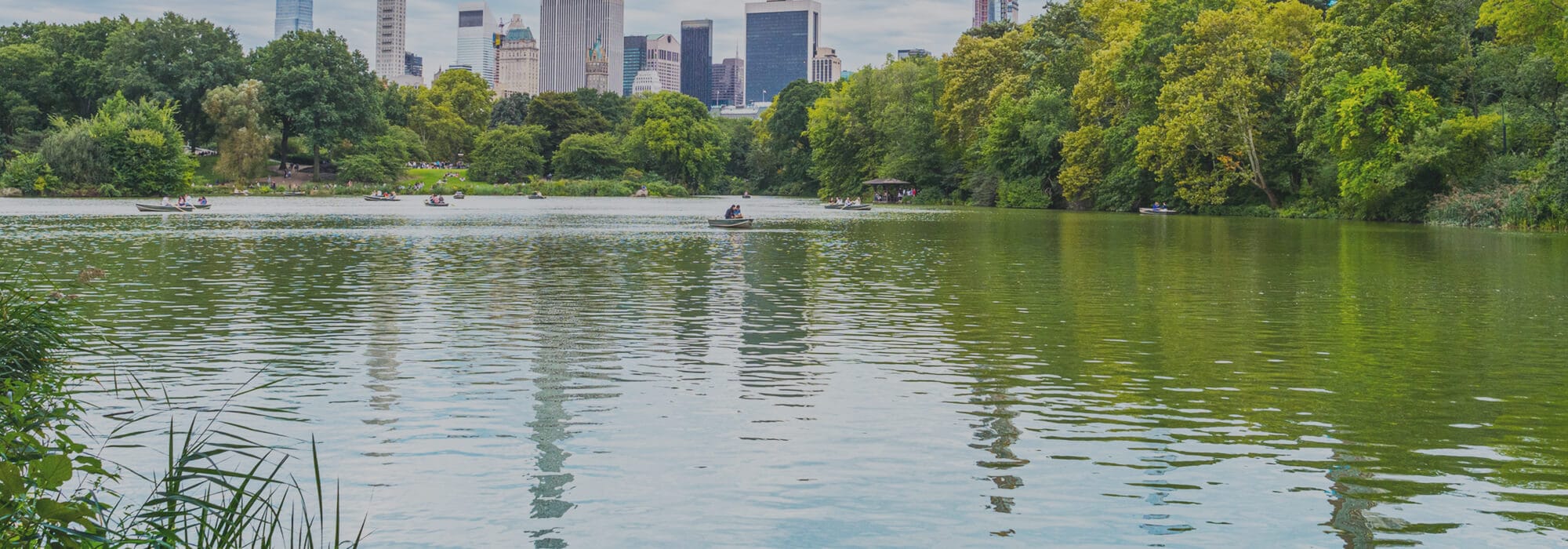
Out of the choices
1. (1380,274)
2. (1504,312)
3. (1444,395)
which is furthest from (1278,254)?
(1444,395)

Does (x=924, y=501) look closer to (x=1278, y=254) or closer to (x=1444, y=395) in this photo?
(x=1444, y=395)

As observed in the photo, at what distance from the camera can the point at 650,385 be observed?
11.4 meters

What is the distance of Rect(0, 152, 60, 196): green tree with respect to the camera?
79.0 m

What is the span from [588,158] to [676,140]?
8.59 m

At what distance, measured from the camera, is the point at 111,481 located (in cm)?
773

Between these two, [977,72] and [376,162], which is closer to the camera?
[977,72]

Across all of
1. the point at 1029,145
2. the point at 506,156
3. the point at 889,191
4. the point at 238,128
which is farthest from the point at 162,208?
the point at 506,156

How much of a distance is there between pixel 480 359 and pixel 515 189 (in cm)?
10158

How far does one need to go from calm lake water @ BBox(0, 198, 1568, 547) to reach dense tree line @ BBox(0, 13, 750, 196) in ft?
208

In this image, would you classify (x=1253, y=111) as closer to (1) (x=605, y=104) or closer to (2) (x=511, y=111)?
(2) (x=511, y=111)

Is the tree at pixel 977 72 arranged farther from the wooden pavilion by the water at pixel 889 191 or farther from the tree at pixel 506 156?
the tree at pixel 506 156

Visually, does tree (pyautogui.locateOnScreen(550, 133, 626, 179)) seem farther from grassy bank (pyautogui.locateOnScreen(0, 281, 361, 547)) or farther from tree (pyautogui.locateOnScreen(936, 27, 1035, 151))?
grassy bank (pyautogui.locateOnScreen(0, 281, 361, 547))

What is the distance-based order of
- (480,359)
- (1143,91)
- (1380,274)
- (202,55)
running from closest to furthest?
(480,359) < (1380,274) < (1143,91) < (202,55)

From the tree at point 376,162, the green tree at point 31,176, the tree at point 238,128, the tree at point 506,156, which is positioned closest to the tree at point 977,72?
the tree at point 506,156
